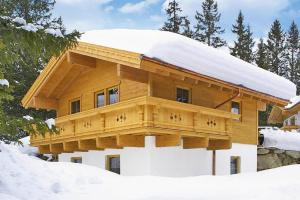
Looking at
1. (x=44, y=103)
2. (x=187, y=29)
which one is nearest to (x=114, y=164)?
(x=44, y=103)

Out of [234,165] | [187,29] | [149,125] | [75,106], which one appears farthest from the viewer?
[187,29]

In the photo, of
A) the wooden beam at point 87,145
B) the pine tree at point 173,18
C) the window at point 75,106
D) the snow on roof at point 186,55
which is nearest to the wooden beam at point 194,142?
the snow on roof at point 186,55

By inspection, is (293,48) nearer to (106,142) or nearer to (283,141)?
(283,141)

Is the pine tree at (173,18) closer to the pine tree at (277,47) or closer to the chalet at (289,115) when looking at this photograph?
the chalet at (289,115)

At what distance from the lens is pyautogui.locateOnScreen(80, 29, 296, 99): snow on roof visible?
13.5m

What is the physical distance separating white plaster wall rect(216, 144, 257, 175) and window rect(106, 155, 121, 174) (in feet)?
14.0

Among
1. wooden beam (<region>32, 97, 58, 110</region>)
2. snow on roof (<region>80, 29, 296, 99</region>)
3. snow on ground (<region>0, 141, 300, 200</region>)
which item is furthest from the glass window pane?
wooden beam (<region>32, 97, 58, 110</region>)

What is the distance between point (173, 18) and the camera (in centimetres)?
3991

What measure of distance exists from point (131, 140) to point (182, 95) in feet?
9.83

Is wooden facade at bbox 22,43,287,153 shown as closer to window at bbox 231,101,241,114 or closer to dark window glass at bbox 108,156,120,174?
window at bbox 231,101,241,114

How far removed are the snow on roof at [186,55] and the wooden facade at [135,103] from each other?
1.19 ft

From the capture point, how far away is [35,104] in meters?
19.8

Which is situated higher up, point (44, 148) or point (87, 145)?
point (87, 145)

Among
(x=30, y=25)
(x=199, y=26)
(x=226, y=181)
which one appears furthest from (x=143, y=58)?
(x=199, y=26)
